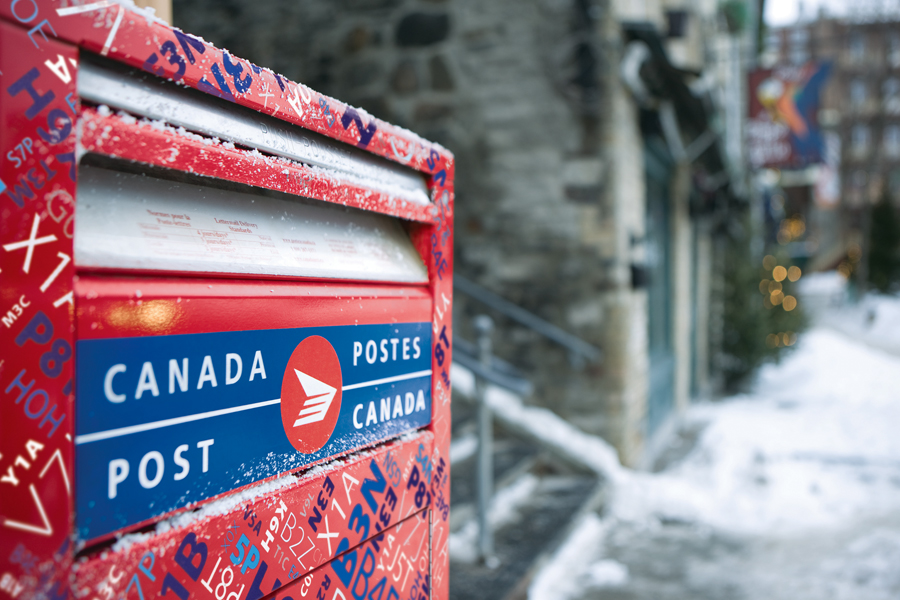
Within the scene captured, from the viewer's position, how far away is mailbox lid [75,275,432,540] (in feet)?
2.40

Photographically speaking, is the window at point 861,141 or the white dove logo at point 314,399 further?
the window at point 861,141

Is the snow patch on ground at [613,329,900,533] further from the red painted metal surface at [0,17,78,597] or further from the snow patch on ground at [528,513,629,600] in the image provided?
the red painted metal surface at [0,17,78,597]

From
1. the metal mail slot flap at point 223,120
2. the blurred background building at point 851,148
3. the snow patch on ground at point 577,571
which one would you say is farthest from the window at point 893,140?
Result: the metal mail slot flap at point 223,120

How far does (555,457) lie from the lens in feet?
14.7

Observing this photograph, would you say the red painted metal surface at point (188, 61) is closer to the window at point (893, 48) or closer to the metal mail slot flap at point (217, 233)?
the metal mail slot flap at point (217, 233)

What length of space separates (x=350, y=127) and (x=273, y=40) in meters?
5.09

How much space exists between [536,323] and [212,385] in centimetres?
389

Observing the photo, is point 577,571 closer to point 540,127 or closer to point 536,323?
point 536,323

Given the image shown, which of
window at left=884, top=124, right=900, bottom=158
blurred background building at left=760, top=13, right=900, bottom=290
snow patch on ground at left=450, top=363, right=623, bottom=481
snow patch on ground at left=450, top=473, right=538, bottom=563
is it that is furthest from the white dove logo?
window at left=884, top=124, right=900, bottom=158

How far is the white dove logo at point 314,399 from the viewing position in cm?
102

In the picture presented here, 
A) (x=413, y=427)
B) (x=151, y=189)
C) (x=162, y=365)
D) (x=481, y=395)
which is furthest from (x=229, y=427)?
(x=481, y=395)

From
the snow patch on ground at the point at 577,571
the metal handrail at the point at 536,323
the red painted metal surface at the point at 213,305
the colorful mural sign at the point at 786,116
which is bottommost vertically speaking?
the snow patch on ground at the point at 577,571

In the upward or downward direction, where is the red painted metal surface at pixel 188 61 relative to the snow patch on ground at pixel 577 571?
upward

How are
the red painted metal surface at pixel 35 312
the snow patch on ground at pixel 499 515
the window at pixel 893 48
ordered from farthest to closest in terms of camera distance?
the window at pixel 893 48 → the snow patch on ground at pixel 499 515 → the red painted metal surface at pixel 35 312
